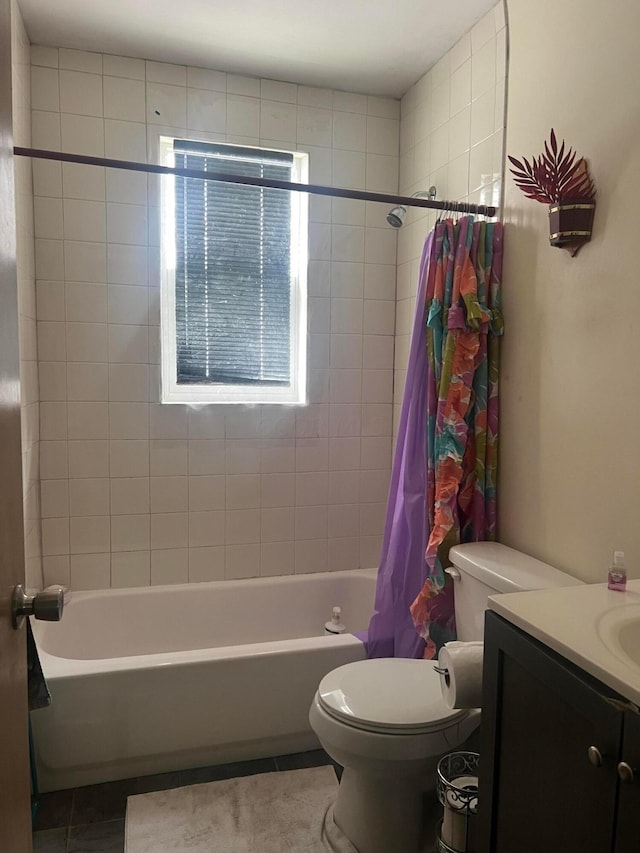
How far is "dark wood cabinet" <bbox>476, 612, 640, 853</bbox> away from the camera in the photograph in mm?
833

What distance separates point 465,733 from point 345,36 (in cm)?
233

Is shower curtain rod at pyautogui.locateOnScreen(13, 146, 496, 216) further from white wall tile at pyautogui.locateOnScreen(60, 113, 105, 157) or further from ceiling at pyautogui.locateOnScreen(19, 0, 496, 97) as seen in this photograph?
ceiling at pyautogui.locateOnScreen(19, 0, 496, 97)

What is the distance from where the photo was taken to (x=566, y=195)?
1571 millimetres

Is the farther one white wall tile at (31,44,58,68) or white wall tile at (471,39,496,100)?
white wall tile at (31,44,58,68)

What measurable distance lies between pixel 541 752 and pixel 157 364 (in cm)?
199

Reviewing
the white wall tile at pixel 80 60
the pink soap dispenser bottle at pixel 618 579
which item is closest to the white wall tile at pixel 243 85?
the white wall tile at pixel 80 60

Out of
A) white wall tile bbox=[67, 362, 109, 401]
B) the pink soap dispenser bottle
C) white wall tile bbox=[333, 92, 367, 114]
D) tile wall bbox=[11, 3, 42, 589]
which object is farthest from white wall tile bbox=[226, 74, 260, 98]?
the pink soap dispenser bottle

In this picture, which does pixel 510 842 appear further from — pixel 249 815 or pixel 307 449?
pixel 307 449

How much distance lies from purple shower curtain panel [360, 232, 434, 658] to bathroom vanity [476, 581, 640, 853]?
0.81 metres

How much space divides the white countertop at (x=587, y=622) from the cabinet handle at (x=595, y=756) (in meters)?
0.09

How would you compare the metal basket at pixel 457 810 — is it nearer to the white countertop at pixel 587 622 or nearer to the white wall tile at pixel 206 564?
the white countertop at pixel 587 622

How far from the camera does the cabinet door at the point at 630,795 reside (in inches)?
31.4

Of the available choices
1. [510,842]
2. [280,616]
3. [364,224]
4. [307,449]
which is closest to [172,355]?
[307,449]

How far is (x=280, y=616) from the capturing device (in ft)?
8.86
